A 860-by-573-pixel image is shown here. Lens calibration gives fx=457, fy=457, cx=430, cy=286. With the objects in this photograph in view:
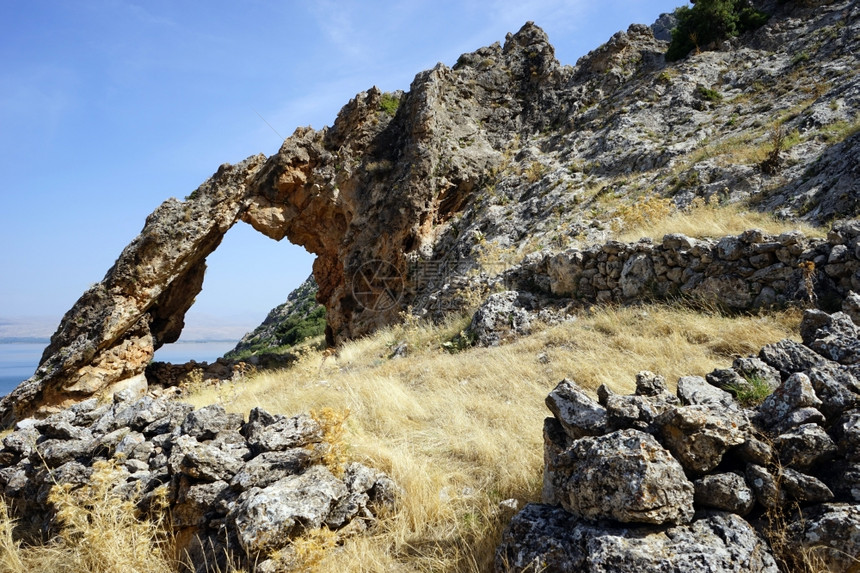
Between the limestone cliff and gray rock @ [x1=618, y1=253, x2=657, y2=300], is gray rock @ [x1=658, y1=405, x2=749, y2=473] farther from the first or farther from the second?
the limestone cliff

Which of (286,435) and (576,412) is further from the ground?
(576,412)

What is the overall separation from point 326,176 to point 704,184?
39.7 feet

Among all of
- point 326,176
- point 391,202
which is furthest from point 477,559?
point 326,176

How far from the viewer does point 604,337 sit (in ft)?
22.4

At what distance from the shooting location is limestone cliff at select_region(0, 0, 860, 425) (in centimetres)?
1204

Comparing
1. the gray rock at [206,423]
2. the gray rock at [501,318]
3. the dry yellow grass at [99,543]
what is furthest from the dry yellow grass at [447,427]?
the gray rock at [206,423]

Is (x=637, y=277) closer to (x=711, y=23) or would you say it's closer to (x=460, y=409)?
(x=460, y=409)

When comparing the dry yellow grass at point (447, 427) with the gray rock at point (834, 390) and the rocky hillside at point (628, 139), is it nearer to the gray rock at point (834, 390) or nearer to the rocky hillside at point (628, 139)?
the gray rock at point (834, 390)

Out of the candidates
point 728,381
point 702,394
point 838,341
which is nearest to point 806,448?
point 702,394

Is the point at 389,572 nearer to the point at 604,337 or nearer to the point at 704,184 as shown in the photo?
the point at 604,337

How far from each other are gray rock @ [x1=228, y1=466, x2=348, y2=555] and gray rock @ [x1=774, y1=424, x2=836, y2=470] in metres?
2.77

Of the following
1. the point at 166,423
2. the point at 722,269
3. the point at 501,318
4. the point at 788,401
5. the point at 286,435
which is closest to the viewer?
the point at 788,401

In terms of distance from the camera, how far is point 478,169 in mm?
16562

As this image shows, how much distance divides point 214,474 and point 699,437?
3424 mm
